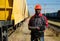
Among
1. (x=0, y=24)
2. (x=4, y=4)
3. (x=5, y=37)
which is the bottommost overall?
(x=5, y=37)

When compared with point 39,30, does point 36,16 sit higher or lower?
higher

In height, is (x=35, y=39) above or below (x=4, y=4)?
below

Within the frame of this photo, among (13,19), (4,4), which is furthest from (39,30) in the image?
(4,4)

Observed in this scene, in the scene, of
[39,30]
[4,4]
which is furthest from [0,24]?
[39,30]

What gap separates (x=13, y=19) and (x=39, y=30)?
143 cm

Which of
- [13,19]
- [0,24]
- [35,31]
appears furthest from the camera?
[13,19]

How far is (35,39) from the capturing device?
7.45 metres

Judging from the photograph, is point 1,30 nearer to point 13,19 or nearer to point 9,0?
point 13,19

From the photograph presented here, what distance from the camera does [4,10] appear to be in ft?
27.4

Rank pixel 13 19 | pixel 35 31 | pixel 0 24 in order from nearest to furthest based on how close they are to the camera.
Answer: pixel 35 31, pixel 0 24, pixel 13 19

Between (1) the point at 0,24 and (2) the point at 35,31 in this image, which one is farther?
(1) the point at 0,24

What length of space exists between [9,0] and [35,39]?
1.96 m

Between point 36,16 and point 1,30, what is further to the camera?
point 1,30

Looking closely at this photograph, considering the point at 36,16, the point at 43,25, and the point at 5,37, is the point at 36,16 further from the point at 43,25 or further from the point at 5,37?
the point at 5,37
